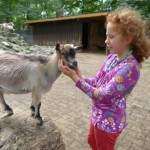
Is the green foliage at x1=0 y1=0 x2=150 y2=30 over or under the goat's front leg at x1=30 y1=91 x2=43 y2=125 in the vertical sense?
over

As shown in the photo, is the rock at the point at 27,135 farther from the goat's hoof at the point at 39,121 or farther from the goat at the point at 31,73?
the goat at the point at 31,73

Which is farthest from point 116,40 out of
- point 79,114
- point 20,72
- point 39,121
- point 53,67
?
point 79,114

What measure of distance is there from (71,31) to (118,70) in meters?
14.7

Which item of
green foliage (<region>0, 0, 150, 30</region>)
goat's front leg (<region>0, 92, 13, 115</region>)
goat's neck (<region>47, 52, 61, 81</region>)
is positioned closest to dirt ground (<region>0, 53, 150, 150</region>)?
goat's front leg (<region>0, 92, 13, 115</region>)

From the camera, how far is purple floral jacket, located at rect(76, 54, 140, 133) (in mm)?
1656

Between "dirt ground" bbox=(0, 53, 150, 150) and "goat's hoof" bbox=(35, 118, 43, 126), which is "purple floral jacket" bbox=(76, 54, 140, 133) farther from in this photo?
"dirt ground" bbox=(0, 53, 150, 150)

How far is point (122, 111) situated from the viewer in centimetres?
192

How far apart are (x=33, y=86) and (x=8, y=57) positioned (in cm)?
57

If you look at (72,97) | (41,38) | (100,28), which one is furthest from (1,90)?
(41,38)

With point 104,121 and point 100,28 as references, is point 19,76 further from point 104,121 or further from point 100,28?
point 100,28

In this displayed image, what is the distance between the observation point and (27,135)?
2.54 m

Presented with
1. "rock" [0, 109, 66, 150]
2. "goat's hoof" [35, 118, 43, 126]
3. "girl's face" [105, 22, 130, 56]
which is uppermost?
"girl's face" [105, 22, 130, 56]

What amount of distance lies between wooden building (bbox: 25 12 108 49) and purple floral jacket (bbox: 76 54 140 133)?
1328cm

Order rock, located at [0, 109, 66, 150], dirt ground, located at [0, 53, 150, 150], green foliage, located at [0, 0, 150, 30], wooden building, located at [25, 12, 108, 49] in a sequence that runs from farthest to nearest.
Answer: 1. green foliage, located at [0, 0, 150, 30]
2. wooden building, located at [25, 12, 108, 49]
3. dirt ground, located at [0, 53, 150, 150]
4. rock, located at [0, 109, 66, 150]
